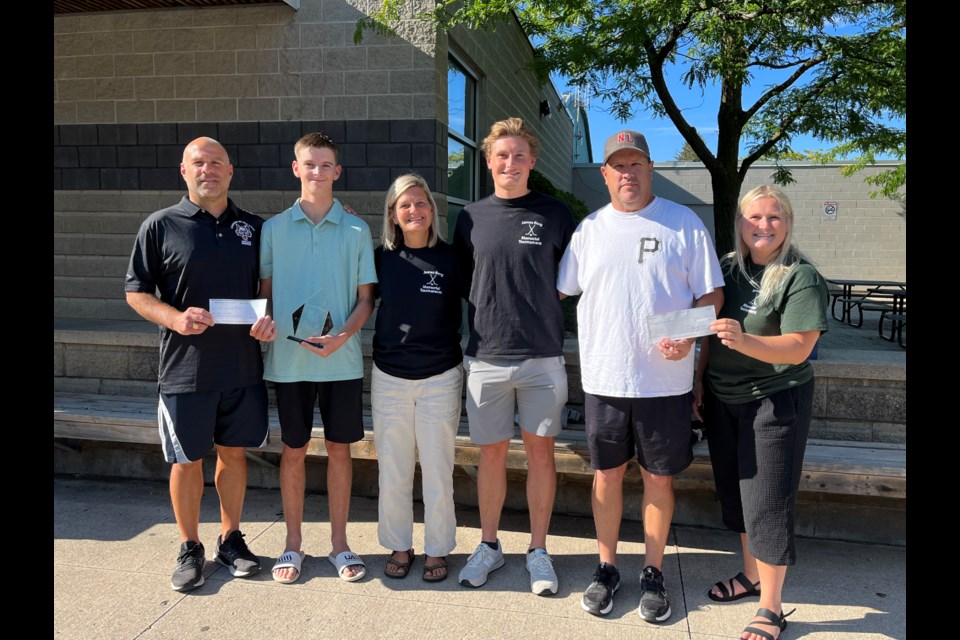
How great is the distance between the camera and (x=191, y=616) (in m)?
3.29

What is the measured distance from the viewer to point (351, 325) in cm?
350

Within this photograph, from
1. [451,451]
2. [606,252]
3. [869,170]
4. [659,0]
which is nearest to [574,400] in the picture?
[451,451]

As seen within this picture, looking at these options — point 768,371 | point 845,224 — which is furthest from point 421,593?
point 845,224

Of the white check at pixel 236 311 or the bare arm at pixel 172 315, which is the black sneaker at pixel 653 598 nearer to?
the white check at pixel 236 311

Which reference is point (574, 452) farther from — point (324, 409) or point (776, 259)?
point (776, 259)

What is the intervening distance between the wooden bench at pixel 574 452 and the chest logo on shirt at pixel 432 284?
1.16 metres

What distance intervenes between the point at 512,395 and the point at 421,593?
111 cm

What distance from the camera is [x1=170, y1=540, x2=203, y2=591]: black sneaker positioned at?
3.51 m

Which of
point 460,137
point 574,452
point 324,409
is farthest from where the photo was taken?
point 460,137

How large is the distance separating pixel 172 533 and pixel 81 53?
520 cm

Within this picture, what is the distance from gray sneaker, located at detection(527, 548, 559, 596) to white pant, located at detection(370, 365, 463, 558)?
44 centimetres

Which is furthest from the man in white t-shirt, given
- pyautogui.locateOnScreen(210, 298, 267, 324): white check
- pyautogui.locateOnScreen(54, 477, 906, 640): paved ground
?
pyautogui.locateOnScreen(210, 298, 267, 324): white check

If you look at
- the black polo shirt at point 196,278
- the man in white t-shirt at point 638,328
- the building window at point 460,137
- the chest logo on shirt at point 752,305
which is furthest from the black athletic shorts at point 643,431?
the building window at point 460,137
